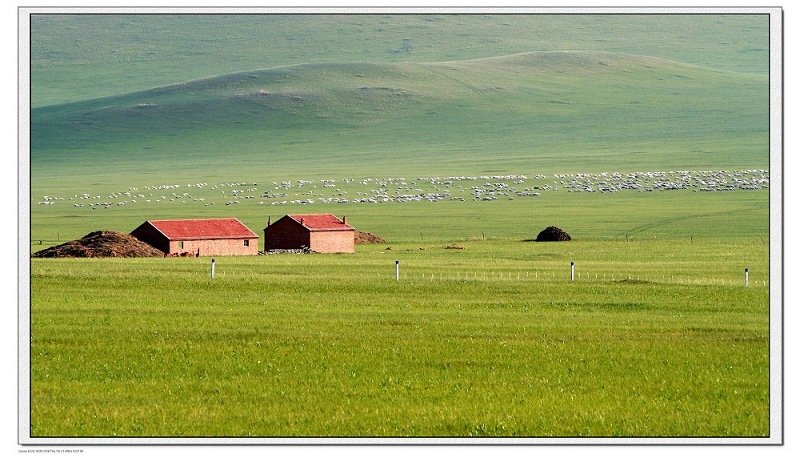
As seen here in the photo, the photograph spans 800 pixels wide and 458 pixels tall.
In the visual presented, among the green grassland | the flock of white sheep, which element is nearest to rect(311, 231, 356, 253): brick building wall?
the green grassland

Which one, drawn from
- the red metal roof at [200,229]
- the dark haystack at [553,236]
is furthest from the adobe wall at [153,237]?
the dark haystack at [553,236]

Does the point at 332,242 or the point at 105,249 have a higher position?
the point at 332,242

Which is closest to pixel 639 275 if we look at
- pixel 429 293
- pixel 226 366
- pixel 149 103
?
pixel 429 293

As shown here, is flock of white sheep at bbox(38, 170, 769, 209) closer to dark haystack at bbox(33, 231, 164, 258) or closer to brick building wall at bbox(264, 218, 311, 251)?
brick building wall at bbox(264, 218, 311, 251)

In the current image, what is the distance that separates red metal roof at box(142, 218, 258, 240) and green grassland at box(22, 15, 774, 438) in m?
5.02

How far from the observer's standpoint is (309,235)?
71562 mm

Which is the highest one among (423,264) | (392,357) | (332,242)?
(332,242)

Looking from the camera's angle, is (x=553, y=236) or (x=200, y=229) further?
(x=553, y=236)

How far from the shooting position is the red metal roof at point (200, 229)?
221 feet

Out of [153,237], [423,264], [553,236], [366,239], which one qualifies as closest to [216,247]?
[153,237]

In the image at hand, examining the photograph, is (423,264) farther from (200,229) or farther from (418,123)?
(418,123)

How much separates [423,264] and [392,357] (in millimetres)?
35044

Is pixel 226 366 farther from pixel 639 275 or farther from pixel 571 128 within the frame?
pixel 571 128

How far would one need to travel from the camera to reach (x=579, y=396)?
19.7 m
